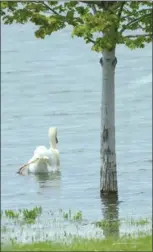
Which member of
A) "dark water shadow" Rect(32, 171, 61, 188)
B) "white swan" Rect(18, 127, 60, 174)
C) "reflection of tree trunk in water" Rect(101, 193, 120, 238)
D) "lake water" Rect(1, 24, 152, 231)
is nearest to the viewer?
"reflection of tree trunk in water" Rect(101, 193, 120, 238)

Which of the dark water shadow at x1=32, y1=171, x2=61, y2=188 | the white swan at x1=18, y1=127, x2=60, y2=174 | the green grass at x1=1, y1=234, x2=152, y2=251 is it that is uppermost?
the white swan at x1=18, y1=127, x2=60, y2=174

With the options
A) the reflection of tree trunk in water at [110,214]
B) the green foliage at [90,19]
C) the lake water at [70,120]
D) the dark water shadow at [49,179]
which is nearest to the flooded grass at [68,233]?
the reflection of tree trunk in water at [110,214]

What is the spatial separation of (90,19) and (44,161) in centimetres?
847

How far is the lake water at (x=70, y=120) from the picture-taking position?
21391 mm

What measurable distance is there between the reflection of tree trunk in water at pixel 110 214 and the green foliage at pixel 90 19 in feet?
8.08

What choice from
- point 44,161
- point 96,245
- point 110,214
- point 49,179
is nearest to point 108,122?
point 110,214

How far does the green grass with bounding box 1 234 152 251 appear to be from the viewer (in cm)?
1191

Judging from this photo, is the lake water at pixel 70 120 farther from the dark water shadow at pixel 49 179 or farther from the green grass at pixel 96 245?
the green grass at pixel 96 245

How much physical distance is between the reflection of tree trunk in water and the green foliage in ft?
8.08

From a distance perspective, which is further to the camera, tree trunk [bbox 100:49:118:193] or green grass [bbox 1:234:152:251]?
tree trunk [bbox 100:49:118:193]

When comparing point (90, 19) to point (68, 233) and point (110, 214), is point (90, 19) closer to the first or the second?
point (110, 214)

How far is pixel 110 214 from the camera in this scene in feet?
60.0

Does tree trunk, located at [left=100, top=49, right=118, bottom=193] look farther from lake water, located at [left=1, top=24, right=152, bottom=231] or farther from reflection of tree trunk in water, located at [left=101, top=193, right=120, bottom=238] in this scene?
lake water, located at [left=1, top=24, right=152, bottom=231]

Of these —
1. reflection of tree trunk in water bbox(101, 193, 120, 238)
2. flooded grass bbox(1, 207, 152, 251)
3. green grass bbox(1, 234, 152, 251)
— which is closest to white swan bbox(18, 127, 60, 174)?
reflection of tree trunk in water bbox(101, 193, 120, 238)
